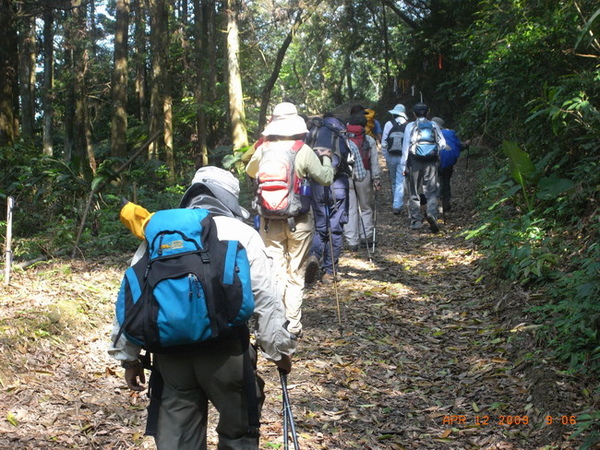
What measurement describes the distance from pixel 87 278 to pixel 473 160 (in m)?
14.0

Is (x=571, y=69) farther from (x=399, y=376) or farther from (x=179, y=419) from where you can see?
(x=179, y=419)

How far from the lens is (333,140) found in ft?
26.7

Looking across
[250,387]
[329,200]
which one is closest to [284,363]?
[250,387]

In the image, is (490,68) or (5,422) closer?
(5,422)

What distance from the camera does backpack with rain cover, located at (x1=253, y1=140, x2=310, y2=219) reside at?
19.1 feet

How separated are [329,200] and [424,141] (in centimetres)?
402

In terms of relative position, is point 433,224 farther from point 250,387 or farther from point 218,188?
point 250,387

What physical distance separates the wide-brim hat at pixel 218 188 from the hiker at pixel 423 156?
8.08 metres

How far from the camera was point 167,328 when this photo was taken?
277cm

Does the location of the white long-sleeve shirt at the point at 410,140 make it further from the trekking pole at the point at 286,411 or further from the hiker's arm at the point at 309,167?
the trekking pole at the point at 286,411

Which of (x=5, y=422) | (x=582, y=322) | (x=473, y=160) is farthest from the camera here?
(x=473, y=160)

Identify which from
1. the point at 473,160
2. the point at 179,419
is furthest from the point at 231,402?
the point at 473,160
